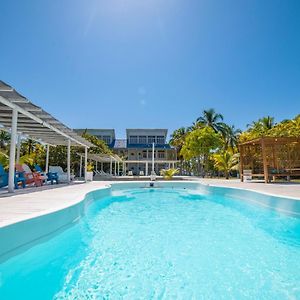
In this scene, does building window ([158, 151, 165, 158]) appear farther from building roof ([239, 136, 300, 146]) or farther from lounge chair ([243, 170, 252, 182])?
building roof ([239, 136, 300, 146])

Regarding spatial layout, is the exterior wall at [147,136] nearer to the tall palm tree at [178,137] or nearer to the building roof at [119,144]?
the building roof at [119,144]

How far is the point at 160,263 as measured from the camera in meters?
3.46

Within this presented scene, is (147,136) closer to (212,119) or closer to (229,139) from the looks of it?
(212,119)

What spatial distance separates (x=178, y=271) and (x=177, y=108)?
2461cm

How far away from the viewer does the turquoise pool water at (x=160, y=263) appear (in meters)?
2.64

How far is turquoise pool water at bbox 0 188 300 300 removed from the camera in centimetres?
264

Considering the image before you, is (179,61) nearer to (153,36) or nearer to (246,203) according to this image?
(153,36)

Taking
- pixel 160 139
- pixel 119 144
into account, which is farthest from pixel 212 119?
pixel 119 144

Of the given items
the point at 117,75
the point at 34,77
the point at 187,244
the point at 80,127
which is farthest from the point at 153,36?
the point at 80,127

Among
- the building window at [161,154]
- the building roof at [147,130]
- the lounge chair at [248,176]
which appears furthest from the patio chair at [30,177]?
the building roof at [147,130]

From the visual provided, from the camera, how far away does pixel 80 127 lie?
42188mm

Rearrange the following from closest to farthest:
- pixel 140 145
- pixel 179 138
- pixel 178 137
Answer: pixel 179 138 → pixel 178 137 → pixel 140 145

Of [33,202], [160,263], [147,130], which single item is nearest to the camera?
[160,263]

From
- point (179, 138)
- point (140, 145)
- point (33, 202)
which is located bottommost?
point (33, 202)
